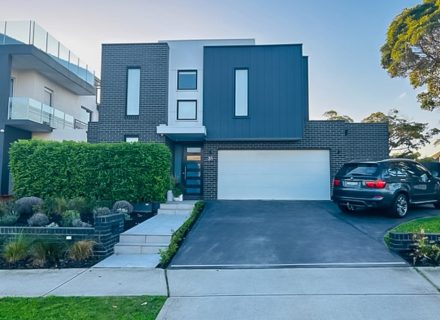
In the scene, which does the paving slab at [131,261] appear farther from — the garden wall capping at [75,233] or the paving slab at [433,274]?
the paving slab at [433,274]

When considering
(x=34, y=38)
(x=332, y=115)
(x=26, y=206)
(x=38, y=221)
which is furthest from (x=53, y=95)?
(x=332, y=115)

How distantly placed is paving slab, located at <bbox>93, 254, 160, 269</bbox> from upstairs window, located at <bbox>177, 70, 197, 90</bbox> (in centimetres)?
898

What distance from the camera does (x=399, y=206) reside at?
8.58m

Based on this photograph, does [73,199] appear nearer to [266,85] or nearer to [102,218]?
[102,218]

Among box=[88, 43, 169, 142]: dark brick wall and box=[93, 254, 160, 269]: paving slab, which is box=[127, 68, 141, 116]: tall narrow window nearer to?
box=[88, 43, 169, 142]: dark brick wall

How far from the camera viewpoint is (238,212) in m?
10.2

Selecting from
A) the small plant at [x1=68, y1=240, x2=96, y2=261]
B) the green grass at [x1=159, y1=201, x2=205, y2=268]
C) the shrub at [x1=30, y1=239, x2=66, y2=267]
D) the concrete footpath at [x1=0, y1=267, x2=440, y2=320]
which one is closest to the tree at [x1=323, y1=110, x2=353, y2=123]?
the green grass at [x1=159, y1=201, x2=205, y2=268]

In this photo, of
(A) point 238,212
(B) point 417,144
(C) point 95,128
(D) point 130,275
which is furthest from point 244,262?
(B) point 417,144

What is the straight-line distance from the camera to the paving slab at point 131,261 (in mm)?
5596

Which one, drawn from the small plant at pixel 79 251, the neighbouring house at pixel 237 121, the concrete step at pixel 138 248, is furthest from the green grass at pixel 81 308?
the neighbouring house at pixel 237 121

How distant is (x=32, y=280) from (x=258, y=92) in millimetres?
10521

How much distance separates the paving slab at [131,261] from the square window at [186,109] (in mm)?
A: 8100

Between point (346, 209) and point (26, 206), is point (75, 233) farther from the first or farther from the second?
point (346, 209)

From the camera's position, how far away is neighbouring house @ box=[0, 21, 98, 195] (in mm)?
14062
